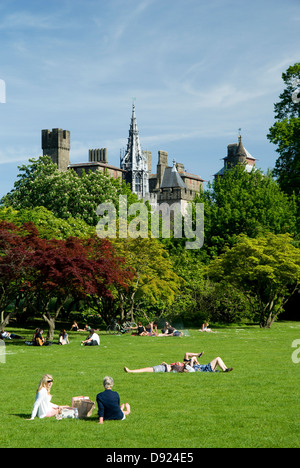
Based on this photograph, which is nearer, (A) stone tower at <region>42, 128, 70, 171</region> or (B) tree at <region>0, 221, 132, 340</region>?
(B) tree at <region>0, 221, 132, 340</region>

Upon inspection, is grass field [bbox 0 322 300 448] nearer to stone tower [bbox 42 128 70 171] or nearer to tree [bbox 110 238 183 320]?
tree [bbox 110 238 183 320]

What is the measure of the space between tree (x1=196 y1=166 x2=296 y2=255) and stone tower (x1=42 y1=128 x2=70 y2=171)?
54.8m

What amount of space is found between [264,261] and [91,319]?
14443 mm

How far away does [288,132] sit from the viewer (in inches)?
1919

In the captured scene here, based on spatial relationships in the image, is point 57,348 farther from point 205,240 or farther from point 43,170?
point 43,170

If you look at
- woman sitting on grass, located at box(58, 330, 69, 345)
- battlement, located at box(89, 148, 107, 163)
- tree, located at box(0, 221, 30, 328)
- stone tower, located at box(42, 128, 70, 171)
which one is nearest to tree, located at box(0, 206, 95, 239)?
tree, located at box(0, 221, 30, 328)

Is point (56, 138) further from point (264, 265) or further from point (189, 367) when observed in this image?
point (189, 367)

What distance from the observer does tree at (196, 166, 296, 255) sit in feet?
169

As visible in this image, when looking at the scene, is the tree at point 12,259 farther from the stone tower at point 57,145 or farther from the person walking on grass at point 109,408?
the stone tower at point 57,145

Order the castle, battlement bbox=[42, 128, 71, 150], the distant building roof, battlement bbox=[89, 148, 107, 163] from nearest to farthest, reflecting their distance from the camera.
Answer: battlement bbox=[42, 128, 71, 150] < the castle < the distant building roof < battlement bbox=[89, 148, 107, 163]

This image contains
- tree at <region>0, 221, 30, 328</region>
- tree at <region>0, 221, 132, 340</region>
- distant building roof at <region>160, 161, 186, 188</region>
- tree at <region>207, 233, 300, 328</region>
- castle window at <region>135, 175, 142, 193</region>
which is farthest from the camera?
castle window at <region>135, 175, 142, 193</region>

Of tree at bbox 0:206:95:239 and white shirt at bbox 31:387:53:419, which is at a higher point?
tree at bbox 0:206:95:239

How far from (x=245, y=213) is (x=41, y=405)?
41.9m

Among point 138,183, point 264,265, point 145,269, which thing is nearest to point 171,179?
point 138,183
